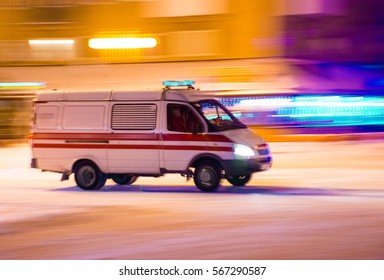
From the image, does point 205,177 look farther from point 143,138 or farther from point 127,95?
point 127,95

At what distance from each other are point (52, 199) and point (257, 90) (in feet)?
71.6

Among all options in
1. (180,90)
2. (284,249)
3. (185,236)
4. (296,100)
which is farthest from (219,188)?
(296,100)

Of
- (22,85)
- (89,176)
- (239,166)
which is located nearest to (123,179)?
(89,176)

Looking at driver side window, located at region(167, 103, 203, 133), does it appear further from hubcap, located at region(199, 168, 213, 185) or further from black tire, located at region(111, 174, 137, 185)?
black tire, located at region(111, 174, 137, 185)

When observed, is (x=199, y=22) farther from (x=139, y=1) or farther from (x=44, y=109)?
(x=44, y=109)

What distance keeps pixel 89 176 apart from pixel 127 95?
1.82 metres

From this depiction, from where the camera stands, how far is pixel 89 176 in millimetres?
18781

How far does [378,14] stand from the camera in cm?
4591

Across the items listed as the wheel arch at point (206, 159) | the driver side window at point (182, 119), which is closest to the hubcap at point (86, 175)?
the driver side window at point (182, 119)

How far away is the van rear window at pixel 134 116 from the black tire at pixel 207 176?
4.01ft

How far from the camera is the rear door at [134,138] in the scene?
18.2m

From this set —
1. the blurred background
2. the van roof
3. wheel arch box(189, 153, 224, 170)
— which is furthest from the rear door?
the blurred background

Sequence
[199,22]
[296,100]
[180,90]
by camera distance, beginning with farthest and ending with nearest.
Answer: [199,22], [296,100], [180,90]

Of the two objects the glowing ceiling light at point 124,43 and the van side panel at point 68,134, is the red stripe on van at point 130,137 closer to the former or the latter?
the van side panel at point 68,134
